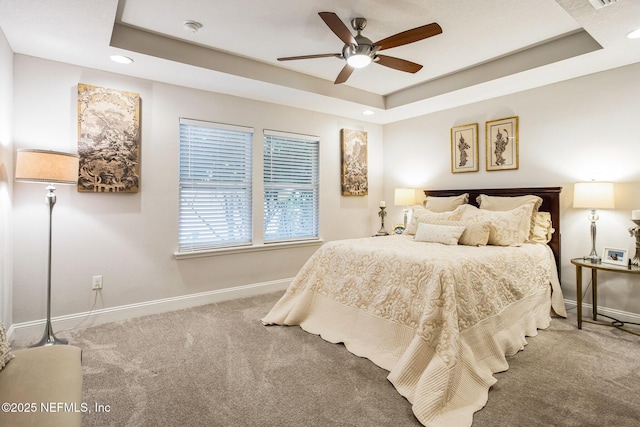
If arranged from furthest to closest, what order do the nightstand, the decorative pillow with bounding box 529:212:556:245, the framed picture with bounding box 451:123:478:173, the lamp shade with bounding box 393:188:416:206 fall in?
the lamp shade with bounding box 393:188:416:206 → the framed picture with bounding box 451:123:478:173 → the decorative pillow with bounding box 529:212:556:245 → the nightstand

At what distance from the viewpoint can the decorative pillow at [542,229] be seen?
3455 mm

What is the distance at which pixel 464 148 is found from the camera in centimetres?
436

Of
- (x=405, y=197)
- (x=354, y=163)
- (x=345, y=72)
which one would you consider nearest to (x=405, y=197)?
(x=405, y=197)

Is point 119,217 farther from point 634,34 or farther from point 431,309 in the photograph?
point 634,34

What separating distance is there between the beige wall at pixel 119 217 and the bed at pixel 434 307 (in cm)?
120

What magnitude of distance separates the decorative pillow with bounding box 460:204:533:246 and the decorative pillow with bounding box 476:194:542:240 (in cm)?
12

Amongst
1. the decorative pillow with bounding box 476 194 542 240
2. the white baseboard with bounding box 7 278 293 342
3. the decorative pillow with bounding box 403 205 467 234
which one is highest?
the decorative pillow with bounding box 476 194 542 240

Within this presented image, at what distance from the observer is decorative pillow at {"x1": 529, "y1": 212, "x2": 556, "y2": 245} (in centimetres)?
346

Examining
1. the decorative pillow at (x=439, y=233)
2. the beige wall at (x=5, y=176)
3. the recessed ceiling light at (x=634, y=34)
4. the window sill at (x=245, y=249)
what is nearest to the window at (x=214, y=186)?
the window sill at (x=245, y=249)

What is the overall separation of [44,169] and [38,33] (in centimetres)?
104

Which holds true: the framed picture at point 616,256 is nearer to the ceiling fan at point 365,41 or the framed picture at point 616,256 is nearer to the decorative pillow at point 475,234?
the decorative pillow at point 475,234

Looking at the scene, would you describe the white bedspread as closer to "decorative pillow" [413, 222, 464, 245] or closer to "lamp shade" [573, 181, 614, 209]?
"decorative pillow" [413, 222, 464, 245]

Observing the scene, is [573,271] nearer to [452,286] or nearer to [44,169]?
[452,286]

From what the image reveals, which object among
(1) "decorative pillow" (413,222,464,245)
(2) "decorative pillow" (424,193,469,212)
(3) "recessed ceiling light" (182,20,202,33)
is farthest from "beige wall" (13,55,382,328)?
(2) "decorative pillow" (424,193,469,212)
